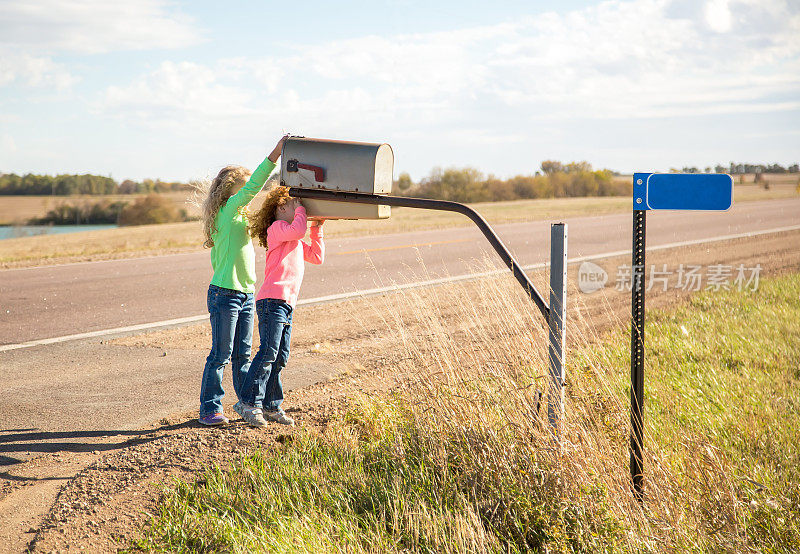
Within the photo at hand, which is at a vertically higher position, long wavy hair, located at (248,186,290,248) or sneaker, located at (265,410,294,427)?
long wavy hair, located at (248,186,290,248)

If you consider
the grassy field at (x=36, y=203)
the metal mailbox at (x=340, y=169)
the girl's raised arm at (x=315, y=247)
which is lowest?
the girl's raised arm at (x=315, y=247)

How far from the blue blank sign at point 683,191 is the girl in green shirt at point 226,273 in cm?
239

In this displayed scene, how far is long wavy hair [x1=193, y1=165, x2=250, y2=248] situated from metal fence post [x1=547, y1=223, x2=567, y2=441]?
2.17 metres

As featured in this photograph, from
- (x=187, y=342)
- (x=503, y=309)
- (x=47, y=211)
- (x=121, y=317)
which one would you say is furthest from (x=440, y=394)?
(x=47, y=211)

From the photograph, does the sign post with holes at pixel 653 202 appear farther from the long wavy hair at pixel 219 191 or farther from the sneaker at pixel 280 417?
the long wavy hair at pixel 219 191

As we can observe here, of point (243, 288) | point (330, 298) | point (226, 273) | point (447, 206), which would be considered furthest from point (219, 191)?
point (330, 298)

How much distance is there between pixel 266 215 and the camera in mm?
4301

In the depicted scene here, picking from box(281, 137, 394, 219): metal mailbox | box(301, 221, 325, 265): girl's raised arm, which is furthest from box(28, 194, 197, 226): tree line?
box(281, 137, 394, 219): metal mailbox

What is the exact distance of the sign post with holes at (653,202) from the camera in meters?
2.88

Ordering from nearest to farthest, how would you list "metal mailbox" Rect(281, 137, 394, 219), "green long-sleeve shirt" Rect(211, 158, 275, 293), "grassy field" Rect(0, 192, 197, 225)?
"metal mailbox" Rect(281, 137, 394, 219), "green long-sleeve shirt" Rect(211, 158, 275, 293), "grassy field" Rect(0, 192, 197, 225)

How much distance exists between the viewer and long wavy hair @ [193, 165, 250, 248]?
4.31m

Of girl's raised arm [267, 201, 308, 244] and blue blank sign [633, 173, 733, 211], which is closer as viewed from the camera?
blue blank sign [633, 173, 733, 211]

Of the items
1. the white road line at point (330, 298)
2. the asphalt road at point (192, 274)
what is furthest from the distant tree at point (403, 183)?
the white road line at point (330, 298)

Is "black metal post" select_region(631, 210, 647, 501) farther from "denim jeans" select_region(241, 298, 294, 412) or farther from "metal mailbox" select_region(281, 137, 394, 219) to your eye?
"denim jeans" select_region(241, 298, 294, 412)
